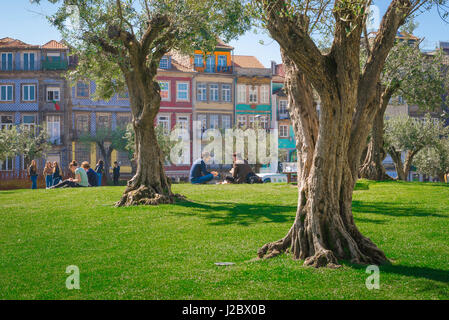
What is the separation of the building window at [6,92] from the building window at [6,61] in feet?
→ 6.41

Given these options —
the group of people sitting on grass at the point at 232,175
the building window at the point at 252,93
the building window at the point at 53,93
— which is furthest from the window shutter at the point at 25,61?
the group of people sitting on grass at the point at 232,175

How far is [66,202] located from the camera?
1814 cm

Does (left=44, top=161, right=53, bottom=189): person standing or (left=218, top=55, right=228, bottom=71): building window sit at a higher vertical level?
(left=218, top=55, right=228, bottom=71): building window

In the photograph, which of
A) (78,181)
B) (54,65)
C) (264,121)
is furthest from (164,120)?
(78,181)

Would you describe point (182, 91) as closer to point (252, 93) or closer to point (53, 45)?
point (252, 93)

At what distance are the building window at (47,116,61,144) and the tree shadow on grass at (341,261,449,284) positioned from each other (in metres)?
52.2

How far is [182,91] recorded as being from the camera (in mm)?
61188

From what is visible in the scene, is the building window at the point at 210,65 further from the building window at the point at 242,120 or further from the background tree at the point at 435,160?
the background tree at the point at 435,160

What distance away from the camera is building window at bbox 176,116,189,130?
60.4 m

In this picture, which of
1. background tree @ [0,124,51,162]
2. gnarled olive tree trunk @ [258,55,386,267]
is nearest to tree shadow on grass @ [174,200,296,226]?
gnarled olive tree trunk @ [258,55,386,267]

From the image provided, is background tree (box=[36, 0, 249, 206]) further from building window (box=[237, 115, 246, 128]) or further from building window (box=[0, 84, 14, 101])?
building window (box=[237, 115, 246, 128])

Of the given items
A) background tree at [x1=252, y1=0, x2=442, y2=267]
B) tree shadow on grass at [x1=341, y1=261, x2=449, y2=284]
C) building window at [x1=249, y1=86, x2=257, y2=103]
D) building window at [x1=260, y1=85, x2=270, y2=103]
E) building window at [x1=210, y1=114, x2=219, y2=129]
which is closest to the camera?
tree shadow on grass at [x1=341, y1=261, x2=449, y2=284]

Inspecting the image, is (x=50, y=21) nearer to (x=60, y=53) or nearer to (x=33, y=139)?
(x=33, y=139)
